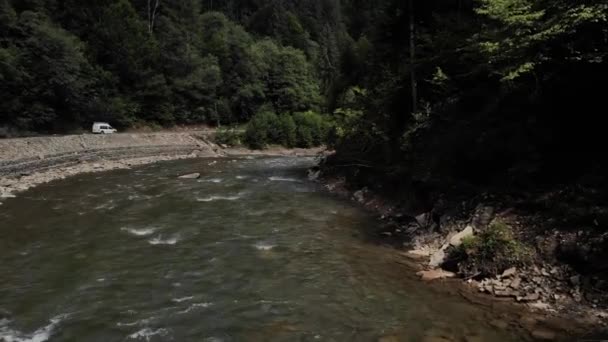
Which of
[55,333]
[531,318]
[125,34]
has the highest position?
[125,34]

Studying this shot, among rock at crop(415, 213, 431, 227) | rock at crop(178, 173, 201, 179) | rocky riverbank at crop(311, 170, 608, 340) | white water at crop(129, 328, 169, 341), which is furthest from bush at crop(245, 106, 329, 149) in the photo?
white water at crop(129, 328, 169, 341)

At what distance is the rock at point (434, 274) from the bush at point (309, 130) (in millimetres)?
46844

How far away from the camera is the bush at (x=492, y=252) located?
11070 mm

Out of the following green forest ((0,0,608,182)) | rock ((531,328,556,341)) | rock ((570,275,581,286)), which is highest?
green forest ((0,0,608,182))

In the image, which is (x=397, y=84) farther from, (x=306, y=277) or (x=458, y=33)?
(x=306, y=277)

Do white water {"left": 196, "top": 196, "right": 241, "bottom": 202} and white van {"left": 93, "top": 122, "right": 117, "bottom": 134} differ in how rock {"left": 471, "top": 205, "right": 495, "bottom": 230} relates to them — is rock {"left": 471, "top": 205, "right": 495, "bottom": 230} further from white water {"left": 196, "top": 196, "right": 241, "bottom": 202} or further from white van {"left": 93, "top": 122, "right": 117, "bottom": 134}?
white van {"left": 93, "top": 122, "right": 117, "bottom": 134}

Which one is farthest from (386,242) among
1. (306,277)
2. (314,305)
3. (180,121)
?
(180,121)

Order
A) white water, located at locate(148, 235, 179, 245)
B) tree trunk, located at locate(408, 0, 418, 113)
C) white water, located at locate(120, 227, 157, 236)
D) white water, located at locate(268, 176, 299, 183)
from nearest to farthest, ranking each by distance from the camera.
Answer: white water, located at locate(148, 235, 179, 245) < white water, located at locate(120, 227, 157, 236) < tree trunk, located at locate(408, 0, 418, 113) < white water, located at locate(268, 176, 299, 183)

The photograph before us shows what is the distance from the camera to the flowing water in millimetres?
9258

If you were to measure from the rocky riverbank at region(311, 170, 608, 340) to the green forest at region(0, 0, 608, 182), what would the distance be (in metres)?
2.05

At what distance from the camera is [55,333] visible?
29.9ft

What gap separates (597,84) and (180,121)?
57.2 metres

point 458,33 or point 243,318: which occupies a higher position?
point 458,33

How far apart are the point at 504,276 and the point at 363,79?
26.3 metres
